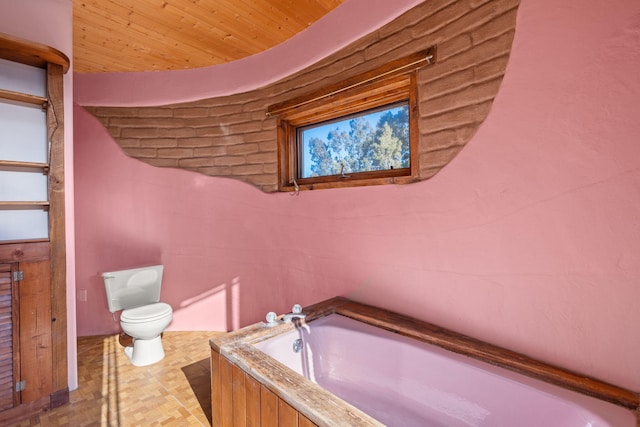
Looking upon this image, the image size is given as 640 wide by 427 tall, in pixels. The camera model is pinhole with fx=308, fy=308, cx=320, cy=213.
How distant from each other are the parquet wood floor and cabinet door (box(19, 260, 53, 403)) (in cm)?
18

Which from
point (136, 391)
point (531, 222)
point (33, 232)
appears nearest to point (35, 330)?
point (33, 232)

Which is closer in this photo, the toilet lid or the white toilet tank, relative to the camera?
the toilet lid

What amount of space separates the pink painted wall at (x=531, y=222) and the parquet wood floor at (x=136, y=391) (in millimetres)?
933

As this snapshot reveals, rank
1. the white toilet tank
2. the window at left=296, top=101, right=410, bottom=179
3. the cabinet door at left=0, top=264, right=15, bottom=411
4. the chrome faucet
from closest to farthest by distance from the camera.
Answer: the cabinet door at left=0, top=264, right=15, bottom=411 → the chrome faucet → the window at left=296, top=101, right=410, bottom=179 → the white toilet tank

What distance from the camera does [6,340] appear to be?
1.69 meters

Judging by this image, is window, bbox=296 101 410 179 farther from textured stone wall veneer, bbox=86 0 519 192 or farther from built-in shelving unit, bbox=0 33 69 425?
built-in shelving unit, bbox=0 33 69 425

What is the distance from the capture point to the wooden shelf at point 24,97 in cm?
169

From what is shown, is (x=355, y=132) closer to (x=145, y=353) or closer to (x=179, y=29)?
(x=179, y=29)

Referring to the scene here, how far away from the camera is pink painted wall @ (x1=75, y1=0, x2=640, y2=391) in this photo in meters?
1.21

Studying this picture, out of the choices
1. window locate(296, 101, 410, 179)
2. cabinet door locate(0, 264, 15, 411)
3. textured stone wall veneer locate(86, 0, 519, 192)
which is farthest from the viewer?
window locate(296, 101, 410, 179)

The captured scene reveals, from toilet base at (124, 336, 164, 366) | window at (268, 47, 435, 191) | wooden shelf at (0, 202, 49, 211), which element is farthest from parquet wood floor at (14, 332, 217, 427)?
window at (268, 47, 435, 191)

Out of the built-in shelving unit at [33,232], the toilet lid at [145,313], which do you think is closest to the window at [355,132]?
the toilet lid at [145,313]

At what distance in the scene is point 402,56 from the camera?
1848 millimetres

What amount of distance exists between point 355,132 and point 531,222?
129 centimetres
